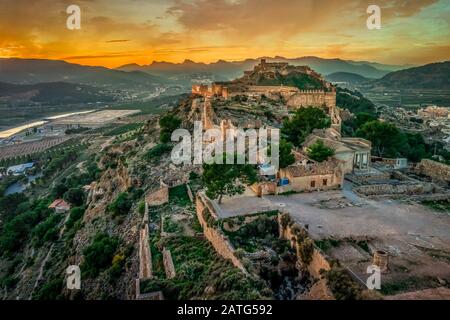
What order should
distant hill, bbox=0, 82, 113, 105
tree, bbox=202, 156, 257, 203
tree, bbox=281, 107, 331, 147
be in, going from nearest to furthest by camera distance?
1. tree, bbox=202, 156, 257, 203
2. tree, bbox=281, 107, 331, 147
3. distant hill, bbox=0, 82, 113, 105

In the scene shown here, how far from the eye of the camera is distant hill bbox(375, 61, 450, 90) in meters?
110

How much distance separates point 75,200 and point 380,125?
34664 millimetres

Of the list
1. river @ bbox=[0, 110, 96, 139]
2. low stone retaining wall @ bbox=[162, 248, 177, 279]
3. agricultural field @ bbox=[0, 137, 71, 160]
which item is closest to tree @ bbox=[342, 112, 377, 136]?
low stone retaining wall @ bbox=[162, 248, 177, 279]

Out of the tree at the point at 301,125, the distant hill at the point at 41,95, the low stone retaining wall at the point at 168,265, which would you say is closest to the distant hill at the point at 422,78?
the tree at the point at 301,125

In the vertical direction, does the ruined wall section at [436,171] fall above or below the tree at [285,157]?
below

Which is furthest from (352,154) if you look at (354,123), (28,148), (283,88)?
(28,148)

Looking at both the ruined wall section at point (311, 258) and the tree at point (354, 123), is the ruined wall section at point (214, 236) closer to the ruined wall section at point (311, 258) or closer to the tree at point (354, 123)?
the ruined wall section at point (311, 258)

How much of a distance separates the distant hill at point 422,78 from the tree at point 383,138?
7005 centimetres

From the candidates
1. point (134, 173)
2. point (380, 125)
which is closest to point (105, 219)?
point (134, 173)

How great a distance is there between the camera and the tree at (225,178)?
19234 millimetres

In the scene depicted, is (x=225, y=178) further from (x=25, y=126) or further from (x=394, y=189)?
(x=25, y=126)

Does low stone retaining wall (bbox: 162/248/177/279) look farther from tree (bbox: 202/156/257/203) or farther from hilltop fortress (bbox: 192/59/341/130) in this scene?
hilltop fortress (bbox: 192/59/341/130)

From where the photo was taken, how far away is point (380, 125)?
32.8m

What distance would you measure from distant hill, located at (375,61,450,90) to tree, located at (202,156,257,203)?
88.9 m
